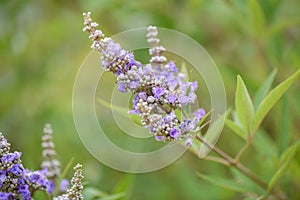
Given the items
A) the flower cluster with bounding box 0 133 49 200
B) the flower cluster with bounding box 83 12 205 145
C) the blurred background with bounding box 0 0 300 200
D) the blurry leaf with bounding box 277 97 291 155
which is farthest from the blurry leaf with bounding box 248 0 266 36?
the flower cluster with bounding box 0 133 49 200

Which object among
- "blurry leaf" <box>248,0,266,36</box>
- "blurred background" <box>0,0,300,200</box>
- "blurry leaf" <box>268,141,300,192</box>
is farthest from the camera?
"blurred background" <box>0,0,300,200</box>

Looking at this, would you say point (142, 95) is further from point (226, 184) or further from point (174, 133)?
point (226, 184)

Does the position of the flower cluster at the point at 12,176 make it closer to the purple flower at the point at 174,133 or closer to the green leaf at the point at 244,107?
the purple flower at the point at 174,133

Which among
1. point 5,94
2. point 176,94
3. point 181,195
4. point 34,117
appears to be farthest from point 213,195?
point 176,94

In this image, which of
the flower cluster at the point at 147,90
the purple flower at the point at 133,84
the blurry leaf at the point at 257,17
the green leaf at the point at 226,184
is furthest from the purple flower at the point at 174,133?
the blurry leaf at the point at 257,17

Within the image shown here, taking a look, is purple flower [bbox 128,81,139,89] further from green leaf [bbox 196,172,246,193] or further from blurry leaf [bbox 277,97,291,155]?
blurry leaf [bbox 277,97,291,155]

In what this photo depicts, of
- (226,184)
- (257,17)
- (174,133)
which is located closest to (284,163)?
(226,184)
